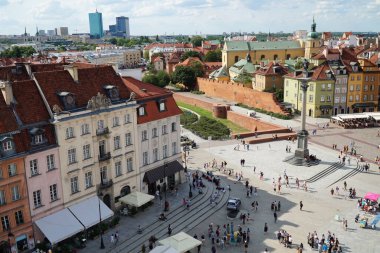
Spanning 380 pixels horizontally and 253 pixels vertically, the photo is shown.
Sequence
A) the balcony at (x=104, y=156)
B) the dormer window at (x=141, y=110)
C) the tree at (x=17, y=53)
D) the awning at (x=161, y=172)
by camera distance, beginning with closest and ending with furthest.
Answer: the balcony at (x=104, y=156) → the dormer window at (x=141, y=110) → the awning at (x=161, y=172) → the tree at (x=17, y=53)

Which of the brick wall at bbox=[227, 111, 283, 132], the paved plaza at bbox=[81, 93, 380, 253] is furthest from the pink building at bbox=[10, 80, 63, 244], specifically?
the brick wall at bbox=[227, 111, 283, 132]

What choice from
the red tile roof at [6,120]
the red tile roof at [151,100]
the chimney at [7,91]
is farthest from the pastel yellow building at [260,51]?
the red tile roof at [6,120]

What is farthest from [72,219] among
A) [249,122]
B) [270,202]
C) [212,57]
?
[212,57]

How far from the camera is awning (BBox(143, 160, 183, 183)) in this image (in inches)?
1569

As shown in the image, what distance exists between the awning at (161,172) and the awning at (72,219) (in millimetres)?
6261

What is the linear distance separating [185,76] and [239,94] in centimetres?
2408

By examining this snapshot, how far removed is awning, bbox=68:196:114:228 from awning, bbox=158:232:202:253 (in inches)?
242

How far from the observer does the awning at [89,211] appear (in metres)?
32.6

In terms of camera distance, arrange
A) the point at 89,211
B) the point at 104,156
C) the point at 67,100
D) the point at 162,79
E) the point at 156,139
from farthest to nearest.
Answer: the point at 162,79
the point at 156,139
the point at 104,156
the point at 89,211
the point at 67,100

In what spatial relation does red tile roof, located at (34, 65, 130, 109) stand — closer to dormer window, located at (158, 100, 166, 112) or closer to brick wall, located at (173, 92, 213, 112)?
dormer window, located at (158, 100, 166, 112)

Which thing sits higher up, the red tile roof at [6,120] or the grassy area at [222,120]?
the red tile roof at [6,120]

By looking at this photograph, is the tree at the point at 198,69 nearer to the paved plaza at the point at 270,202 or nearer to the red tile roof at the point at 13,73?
the paved plaza at the point at 270,202

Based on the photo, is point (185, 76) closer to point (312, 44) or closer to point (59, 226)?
point (312, 44)

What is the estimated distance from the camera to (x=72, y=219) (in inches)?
1267
